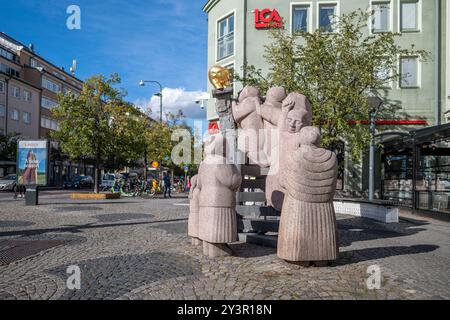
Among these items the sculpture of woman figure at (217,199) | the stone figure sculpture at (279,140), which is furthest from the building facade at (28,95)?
the sculpture of woman figure at (217,199)

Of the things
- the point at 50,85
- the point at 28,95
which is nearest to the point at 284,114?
the point at 28,95

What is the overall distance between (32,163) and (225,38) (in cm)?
1612

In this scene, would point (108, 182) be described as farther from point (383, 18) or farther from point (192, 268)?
point (192, 268)

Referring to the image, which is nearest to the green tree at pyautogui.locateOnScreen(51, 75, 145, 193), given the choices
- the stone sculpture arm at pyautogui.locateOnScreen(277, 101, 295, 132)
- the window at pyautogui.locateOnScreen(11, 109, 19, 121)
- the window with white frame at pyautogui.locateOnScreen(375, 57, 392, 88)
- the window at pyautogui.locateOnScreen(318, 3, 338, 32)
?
the window at pyautogui.locateOnScreen(318, 3, 338, 32)

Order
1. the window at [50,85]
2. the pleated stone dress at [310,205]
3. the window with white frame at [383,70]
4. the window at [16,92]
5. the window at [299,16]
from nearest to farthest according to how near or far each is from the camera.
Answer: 1. the pleated stone dress at [310,205]
2. the window with white frame at [383,70]
3. the window at [299,16]
4. the window at [16,92]
5. the window at [50,85]

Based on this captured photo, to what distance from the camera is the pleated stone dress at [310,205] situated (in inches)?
208

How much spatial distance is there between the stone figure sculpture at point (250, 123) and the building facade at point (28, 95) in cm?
4099

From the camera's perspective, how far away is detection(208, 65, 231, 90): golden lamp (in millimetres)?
8554

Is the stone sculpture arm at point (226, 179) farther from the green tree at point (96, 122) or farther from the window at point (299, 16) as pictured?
the window at point (299, 16)

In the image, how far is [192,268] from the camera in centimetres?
561
